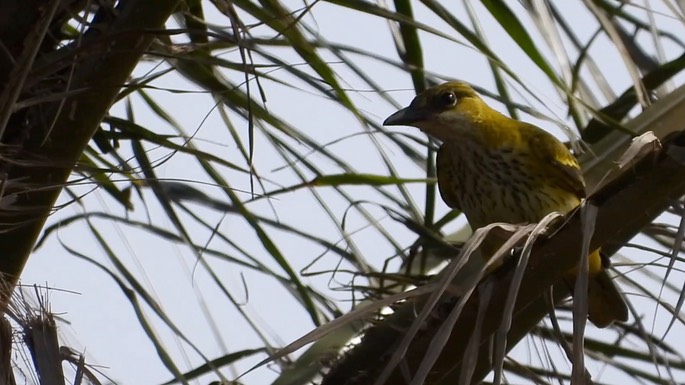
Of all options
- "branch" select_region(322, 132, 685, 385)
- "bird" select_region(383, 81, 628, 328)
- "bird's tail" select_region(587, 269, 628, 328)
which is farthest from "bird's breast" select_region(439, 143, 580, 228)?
"branch" select_region(322, 132, 685, 385)

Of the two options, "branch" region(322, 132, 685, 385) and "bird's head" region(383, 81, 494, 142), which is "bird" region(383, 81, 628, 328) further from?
"branch" region(322, 132, 685, 385)

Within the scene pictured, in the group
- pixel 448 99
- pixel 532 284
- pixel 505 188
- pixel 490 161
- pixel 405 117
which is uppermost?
pixel 448 99

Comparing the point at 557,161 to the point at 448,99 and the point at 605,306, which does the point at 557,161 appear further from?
the point at 605,306

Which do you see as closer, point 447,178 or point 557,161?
point 557,161

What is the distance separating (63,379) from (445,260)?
108 cm

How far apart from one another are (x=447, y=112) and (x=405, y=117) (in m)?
0.22

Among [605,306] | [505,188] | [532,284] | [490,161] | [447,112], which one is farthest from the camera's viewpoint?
[447,112]

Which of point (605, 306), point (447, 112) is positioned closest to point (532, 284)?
point (605, 306)

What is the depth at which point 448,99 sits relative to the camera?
11.3 ft

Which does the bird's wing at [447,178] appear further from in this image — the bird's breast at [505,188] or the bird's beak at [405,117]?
the bird's beak at [405,117]

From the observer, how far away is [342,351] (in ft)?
7.20

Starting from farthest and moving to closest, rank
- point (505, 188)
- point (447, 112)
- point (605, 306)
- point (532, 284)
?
point (447, 112) < point (505, 188) < point (605, 306) < point (532, 284)

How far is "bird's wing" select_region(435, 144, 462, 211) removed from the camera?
3342 mm

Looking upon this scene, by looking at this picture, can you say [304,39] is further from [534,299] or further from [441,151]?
[441,151]
